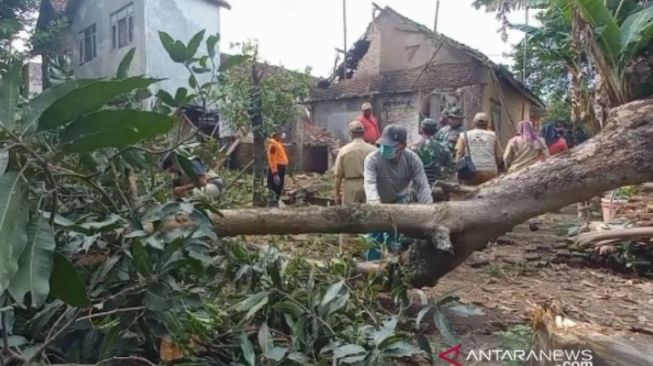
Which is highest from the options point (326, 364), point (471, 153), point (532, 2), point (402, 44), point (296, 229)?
point (402, 44)

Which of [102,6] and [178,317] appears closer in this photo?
[178,317]

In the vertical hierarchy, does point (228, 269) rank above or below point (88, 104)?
below

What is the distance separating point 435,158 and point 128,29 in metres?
11.1

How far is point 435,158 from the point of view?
583 cm

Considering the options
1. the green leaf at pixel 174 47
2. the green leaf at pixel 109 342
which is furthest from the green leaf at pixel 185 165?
the green leaf at pixel 109 342

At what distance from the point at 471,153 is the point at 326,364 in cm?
432

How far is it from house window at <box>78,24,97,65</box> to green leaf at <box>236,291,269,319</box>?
15.3 m

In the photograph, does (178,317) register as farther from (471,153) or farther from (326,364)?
(471,153)

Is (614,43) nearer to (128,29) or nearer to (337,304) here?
(337,304)

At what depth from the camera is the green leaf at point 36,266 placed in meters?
1.14

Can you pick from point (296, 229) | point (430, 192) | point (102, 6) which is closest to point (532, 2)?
point (430, 192)

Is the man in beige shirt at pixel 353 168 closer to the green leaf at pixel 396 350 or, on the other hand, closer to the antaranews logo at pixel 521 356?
the antaranews logo at pixel 521 356

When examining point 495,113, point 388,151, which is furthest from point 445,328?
point 495,113

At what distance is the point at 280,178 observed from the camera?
8.67m
